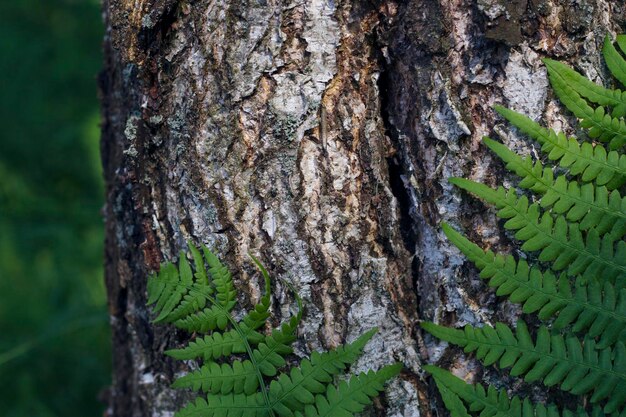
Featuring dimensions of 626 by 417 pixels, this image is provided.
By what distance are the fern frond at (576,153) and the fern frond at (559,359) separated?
1.09 feet

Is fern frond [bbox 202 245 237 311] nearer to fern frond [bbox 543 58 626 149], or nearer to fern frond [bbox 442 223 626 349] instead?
fern frond [bbox 442 223 626 349]

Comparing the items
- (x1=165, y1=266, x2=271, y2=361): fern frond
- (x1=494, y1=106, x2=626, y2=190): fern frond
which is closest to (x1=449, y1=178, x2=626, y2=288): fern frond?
(x1=494, y1=106, x2=626, y2=190): fern frond

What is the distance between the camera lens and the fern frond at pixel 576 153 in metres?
1.38

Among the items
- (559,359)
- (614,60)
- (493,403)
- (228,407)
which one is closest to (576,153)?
(614,60)

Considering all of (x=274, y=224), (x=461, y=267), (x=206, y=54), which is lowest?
(x=461, y=267)

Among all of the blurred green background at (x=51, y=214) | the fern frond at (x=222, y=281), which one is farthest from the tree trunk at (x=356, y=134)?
the blurred green background at (x=51, y=214)

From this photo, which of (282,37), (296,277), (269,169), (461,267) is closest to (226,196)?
(269,169)

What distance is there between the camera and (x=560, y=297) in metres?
1.37

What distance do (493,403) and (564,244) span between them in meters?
0.36

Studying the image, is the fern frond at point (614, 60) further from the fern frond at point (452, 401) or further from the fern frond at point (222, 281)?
the fern frond at point (222, 281)

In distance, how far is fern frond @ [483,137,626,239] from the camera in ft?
4.49

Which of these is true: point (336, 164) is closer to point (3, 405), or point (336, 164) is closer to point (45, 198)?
point (3, 405)

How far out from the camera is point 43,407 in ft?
11.1

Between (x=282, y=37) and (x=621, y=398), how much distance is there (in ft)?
3.35
